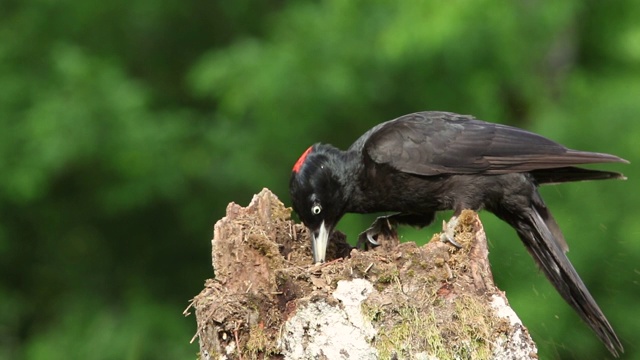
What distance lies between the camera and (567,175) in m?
6.57

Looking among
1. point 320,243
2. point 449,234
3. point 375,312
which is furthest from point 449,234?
point 320,243

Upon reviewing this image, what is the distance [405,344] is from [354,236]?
606 cm

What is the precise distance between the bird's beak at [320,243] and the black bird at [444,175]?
0.15 meters

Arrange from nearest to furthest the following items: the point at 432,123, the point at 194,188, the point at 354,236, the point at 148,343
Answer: the point at 432,123, the point at 354,236, the point at 148,343, the point at 194,188

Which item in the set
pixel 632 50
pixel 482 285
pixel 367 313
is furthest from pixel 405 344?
pixel 632 50

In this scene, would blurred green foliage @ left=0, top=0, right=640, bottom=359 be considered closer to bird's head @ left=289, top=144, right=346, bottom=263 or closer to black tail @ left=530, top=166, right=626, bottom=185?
black tail @ left=530, top=166, right=626, bottom=185

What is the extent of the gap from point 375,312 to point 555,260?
221 cm

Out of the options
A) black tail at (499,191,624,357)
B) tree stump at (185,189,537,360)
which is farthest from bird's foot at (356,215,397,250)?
tree stump at (185,189,537,360)

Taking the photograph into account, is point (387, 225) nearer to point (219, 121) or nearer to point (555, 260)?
point (555, 260)

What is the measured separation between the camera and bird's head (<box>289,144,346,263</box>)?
6078 mm

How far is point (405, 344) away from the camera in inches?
175

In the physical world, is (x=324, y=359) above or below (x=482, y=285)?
below

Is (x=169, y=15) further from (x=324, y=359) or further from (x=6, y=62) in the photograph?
(x=324, y=359)

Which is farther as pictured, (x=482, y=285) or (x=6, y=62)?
(x=6, y=62)
